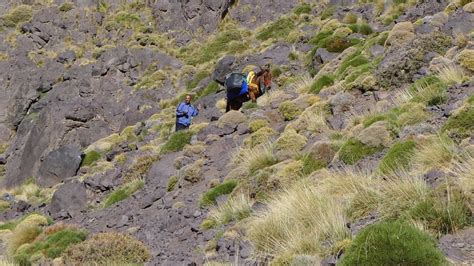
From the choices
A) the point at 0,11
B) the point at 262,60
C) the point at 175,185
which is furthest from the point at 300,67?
the point at 0,11

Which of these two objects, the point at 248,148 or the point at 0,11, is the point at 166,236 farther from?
the point at 0,11

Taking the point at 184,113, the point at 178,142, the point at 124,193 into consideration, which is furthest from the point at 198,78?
the point at 124,193

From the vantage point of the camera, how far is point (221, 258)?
7.89m

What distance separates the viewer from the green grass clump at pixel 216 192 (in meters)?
12.0

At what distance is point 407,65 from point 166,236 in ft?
30.2

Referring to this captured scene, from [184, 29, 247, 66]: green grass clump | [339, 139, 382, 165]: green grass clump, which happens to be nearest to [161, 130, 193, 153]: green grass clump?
[339, 139, 382, 165]: green grass clump

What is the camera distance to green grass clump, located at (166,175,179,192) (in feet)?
49.3

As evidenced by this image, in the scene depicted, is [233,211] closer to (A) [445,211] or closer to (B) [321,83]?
(A) [445,211]

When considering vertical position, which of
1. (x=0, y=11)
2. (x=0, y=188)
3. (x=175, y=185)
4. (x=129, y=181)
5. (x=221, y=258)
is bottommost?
(x=0, y=188)

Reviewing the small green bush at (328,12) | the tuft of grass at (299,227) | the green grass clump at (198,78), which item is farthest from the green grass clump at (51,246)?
the small green bush at (328,12)

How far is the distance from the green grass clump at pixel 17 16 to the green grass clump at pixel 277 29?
906 inches

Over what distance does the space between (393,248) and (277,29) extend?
107 feet

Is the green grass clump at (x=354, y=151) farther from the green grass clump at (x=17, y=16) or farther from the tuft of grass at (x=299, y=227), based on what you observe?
the green grass clump at (x=17, y=16)

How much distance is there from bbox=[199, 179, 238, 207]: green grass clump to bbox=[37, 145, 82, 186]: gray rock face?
15.0 metres
